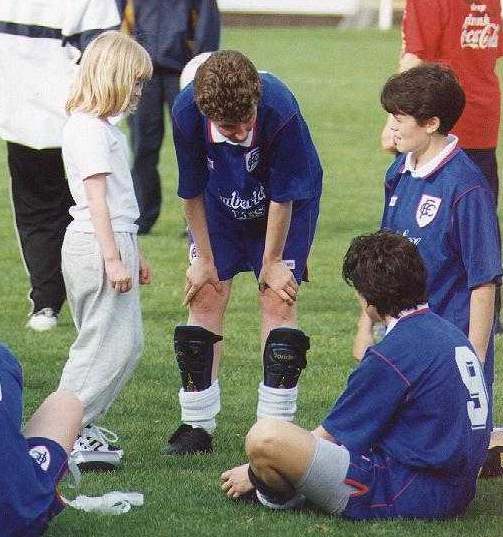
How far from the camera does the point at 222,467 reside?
5945mm

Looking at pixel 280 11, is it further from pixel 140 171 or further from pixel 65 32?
pixel 65 32

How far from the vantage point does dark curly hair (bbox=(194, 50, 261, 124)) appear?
207 inches

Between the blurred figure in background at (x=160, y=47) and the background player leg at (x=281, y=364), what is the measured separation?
510cm

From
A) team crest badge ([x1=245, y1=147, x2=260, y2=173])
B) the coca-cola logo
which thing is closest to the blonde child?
team crest badge ([x1=245, y1=147, x2=260, y2=173])

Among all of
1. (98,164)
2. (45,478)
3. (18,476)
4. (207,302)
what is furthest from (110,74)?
(18,476)

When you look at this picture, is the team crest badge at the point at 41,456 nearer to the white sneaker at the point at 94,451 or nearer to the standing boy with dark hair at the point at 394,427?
the standing boy with dark hair at the point at 394,427

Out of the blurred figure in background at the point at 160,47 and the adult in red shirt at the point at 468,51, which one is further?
the blurred figure in background at the point at 160,47

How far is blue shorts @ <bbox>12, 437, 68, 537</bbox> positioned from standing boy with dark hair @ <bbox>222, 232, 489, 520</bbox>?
0.66 m

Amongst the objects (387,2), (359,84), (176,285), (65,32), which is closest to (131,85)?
(65,32)

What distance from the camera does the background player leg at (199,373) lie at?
616 centimetres

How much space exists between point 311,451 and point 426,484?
16.5 inches

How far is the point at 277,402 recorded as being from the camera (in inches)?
238

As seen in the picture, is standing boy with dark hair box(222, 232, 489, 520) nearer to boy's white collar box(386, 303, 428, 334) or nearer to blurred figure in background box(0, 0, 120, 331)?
boy's white collar box(386, 303, 428, 334)

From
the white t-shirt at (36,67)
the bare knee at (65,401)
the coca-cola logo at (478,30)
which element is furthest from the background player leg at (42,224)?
the bare knee at (65,401)
